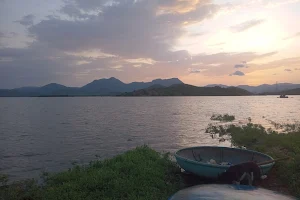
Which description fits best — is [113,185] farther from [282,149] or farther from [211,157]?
[282,149]

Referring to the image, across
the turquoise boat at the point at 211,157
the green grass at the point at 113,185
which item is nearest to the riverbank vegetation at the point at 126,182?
the green grass at the point at 113,185

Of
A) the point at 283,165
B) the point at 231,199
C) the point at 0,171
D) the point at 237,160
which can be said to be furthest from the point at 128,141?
the point at 231,199

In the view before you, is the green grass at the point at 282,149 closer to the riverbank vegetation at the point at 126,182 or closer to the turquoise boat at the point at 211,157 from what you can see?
the riverbank vegetation at the point at 126,182

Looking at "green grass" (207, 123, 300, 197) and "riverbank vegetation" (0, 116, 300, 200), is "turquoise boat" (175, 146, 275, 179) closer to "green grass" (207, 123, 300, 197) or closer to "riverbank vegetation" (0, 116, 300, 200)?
"riverbank vegetation" (0, 116, 300, 200)

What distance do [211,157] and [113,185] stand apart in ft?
24.4

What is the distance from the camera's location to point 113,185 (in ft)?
38.3

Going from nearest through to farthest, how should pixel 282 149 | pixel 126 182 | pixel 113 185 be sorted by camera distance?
1. pixel 113 185
2. pixel 126 182
3. pixel 282 149

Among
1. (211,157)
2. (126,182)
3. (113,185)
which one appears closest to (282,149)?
(211,157)

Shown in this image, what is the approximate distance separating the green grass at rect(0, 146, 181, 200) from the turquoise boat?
1028mm

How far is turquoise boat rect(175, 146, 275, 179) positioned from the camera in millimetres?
13220

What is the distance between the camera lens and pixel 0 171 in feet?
62.3

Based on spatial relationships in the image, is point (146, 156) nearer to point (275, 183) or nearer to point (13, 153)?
point (275, 183)

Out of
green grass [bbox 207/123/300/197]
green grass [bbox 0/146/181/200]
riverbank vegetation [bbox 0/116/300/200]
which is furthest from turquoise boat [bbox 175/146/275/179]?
green grass [bbox 207/123/300/197]

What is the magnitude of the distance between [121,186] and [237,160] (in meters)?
7.85
